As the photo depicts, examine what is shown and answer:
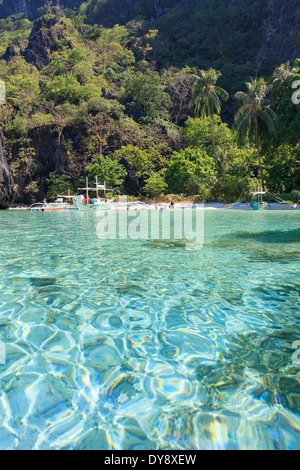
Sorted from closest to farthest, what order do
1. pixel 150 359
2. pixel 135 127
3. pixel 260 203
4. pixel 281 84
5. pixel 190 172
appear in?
pixel 150 359 < pixel 260 203 < pixel 281 84 < pixel 190 172 < pixel 135 127

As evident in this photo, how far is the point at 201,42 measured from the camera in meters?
51.5

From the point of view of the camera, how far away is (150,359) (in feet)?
8.50

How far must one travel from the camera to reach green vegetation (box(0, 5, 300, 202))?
1109 inches

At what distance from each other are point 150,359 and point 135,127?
37.4 metres

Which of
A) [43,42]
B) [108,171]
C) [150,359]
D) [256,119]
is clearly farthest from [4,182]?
[43,42]

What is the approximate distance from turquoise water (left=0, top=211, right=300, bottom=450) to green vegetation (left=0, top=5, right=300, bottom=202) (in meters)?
24.6

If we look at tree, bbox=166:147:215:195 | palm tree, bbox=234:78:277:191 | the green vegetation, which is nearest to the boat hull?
the green vegetation

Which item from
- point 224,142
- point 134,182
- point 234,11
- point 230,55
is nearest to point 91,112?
point 134,182

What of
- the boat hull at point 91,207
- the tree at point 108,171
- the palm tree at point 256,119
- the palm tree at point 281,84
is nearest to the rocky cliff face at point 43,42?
the tree at point 108,171

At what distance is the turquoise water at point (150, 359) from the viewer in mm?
1825

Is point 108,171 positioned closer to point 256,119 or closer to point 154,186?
point 154,186

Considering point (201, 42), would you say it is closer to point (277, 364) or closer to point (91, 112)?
point (91, 112)

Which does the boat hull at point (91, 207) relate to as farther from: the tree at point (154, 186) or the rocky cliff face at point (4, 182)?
the tree at point (154, 186)

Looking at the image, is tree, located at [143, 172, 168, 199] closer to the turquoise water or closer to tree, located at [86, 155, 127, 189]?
tree, located at [86, 155, 127, 189]
